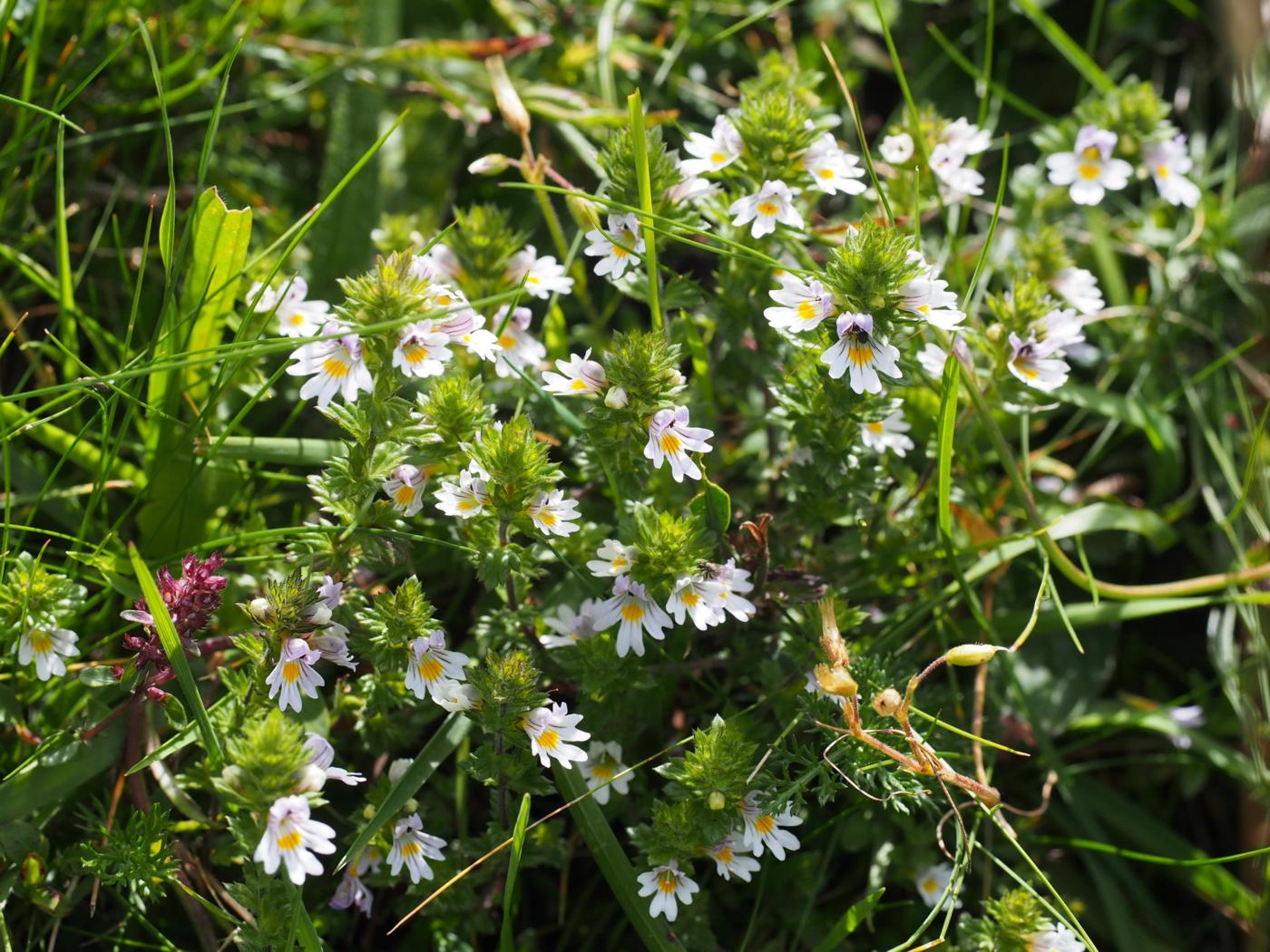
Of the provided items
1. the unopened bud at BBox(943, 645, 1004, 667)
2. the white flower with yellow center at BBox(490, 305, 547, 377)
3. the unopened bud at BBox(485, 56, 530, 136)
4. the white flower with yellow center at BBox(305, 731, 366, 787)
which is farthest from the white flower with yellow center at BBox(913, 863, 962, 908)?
the unopened bud at BBox(485, 56, 530, 136)

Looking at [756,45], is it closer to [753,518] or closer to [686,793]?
[753,518]

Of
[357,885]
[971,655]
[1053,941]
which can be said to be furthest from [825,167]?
[357,885]

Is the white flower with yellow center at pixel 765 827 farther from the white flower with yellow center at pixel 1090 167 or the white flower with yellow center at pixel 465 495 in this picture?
the white flower with yellow center at pixel 1090 167

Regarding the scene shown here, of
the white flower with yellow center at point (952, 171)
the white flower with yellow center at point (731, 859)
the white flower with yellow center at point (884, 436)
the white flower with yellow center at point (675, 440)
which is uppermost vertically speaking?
the white flower with yellow center at point (952, 171)

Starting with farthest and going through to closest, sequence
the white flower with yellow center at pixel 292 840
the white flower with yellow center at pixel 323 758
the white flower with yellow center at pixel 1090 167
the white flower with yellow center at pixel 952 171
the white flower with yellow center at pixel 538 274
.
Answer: the white flower with yellow center at pixel 1090 167 → the white flower with yellow center at pixel 952 171 → the white flower with yellow center at pixel 538 274 → the white flower with yellow center at pixel 323 758 → the white flower with yellow center at pixel 292 840

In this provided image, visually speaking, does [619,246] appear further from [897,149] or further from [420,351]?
[897,149]

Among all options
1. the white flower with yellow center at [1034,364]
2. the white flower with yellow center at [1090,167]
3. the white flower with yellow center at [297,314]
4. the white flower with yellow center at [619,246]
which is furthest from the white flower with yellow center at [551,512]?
the white flower with yellow center at [1090,167]
